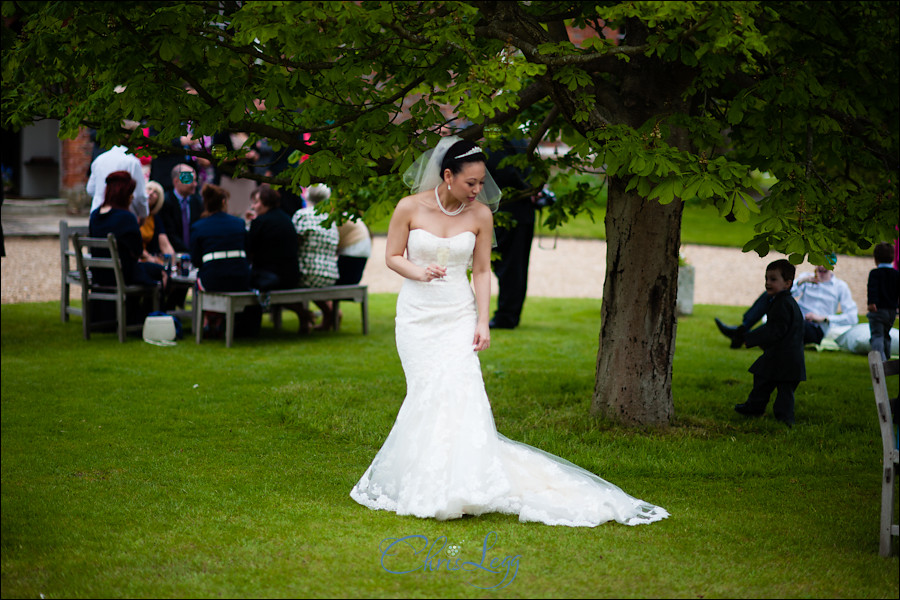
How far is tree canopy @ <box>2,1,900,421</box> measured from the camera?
5.13m

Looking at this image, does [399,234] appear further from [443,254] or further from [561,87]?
[561,87]

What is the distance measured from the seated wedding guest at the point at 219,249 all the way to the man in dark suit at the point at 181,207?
65.8 inches

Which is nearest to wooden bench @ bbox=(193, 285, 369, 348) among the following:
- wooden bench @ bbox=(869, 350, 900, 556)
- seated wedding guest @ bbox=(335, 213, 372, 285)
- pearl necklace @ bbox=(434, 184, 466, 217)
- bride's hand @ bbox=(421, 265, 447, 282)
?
seated wedding guest @ bbox=(335, 213, 372, 285)

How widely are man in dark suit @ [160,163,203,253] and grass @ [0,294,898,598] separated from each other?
234 centimetres

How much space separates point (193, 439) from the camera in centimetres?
664

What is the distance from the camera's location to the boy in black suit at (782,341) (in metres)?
7.13

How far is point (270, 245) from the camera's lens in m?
10.4

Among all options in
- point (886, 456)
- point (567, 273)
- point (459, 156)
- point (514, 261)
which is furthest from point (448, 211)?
point (567, 273)

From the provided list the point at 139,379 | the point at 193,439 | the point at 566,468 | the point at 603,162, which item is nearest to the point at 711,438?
the point at 566,468

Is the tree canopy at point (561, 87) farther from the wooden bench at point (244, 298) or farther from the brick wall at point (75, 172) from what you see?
the brick wall at point (75, 172)

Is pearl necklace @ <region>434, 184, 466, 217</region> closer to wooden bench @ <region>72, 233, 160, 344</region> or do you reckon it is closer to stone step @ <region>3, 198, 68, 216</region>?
wooden bench @ <region>72, 233, 160, 344</region>

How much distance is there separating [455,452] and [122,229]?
6.22m

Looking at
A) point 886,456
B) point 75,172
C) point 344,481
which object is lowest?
point 344,481

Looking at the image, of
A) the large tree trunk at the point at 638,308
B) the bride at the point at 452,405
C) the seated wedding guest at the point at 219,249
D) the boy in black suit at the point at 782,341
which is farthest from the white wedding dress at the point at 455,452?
the seated wedding guest at the point at 219,249
